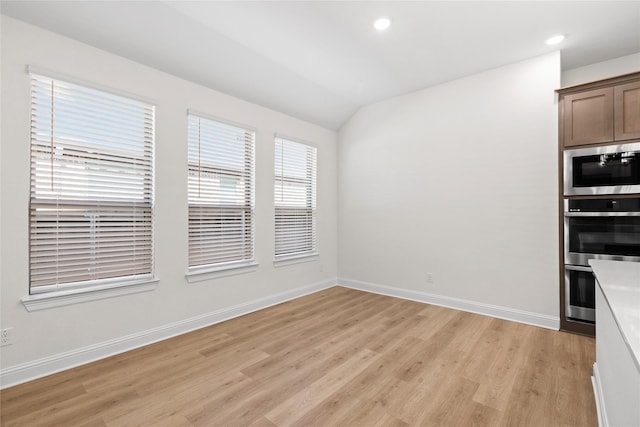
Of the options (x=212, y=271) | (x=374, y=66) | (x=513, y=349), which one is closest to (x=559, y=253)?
(x=513, y=349)

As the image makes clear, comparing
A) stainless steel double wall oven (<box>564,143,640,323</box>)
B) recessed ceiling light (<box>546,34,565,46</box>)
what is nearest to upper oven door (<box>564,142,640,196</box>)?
stainless steel double wall oven (<box>564,143,640,323</box>)

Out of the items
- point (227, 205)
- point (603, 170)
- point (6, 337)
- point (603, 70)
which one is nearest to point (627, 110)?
point (603, 170)

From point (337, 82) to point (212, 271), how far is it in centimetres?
296

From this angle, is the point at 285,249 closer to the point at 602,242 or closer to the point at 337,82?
the point at 337,82

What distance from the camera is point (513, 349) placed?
2713mm

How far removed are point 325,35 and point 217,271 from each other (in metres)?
2.83

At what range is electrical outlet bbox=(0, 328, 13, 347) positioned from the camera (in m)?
2.11

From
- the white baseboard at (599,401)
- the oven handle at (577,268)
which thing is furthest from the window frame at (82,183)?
the oven handle at (577,268)

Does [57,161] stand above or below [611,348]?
above

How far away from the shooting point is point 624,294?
4.08ft

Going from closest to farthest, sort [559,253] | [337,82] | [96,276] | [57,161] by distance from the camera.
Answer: [57,161] < [96,276] < [559,253] < [337,82]

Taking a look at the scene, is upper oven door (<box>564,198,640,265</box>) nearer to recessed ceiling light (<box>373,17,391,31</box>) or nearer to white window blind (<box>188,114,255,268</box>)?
recessed ceiling light (<box>373,17,391,31</box>)

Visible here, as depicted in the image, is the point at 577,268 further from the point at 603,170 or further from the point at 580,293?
the point at 603,170

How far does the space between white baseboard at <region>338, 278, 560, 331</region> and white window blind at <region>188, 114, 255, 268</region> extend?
2034mm
